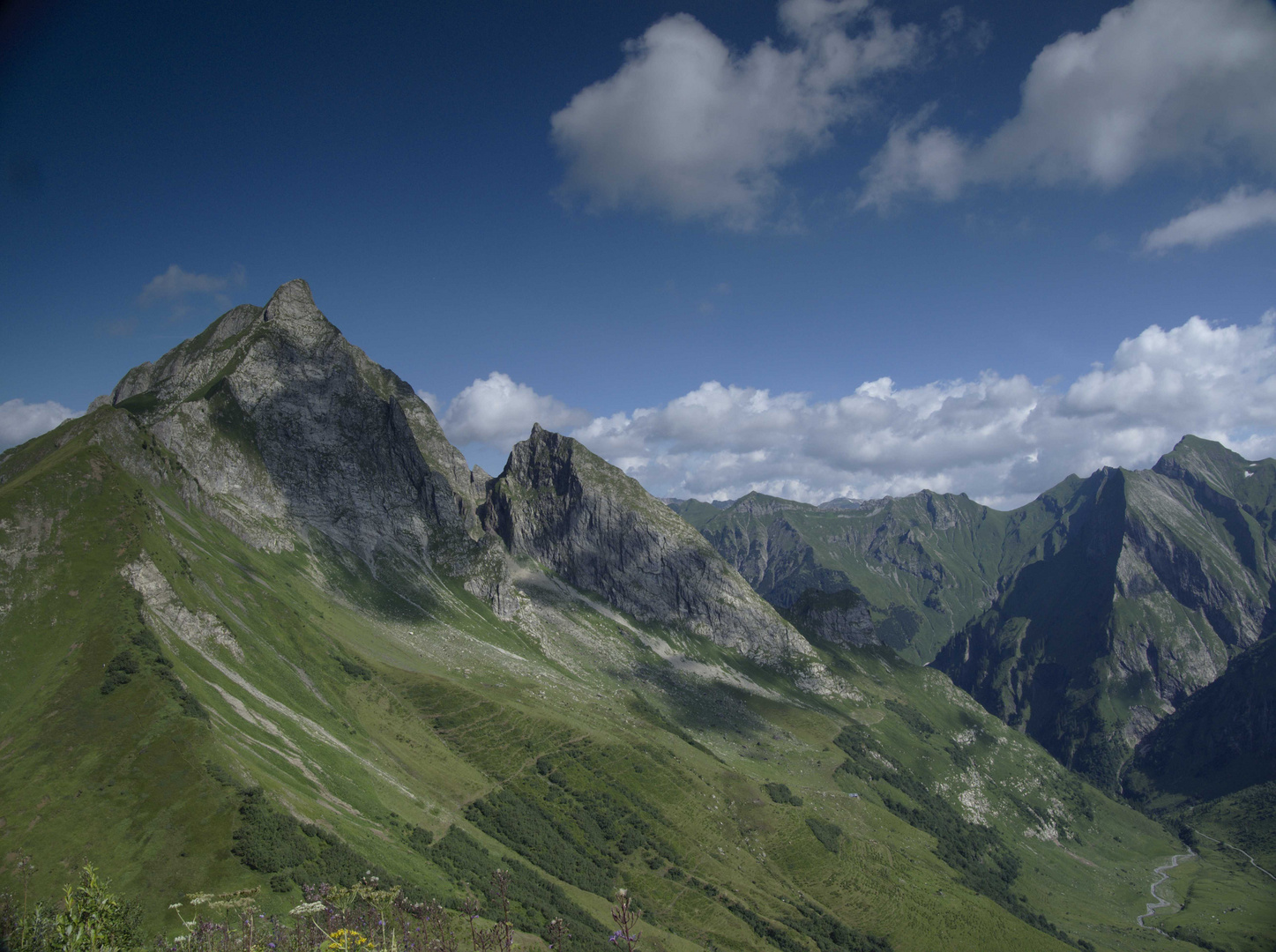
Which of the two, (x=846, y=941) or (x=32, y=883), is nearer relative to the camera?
(x=32, y=883)

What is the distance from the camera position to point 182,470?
165250mm

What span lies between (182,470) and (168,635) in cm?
9066

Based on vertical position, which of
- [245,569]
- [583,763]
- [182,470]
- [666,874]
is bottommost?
[666,874]

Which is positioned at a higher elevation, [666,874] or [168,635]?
[168,635]

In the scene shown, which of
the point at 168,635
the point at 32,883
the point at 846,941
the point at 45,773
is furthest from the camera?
the point at 846,941

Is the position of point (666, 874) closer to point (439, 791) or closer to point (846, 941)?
point (846, 941)

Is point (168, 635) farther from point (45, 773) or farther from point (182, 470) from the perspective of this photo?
point (182, 470)

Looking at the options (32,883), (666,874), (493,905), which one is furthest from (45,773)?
(666,874)

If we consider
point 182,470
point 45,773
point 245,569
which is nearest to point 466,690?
point 245,569

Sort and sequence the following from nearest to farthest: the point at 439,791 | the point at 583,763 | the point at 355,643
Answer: the point at 439,791 < the point at 583,763 < the point at 355,643

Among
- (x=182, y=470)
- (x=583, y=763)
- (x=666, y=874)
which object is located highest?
(x=182, y=470)

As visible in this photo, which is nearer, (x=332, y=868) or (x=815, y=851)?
(x=332, y=868)

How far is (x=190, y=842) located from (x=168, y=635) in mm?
45197

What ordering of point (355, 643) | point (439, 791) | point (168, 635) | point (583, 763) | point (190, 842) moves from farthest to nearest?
1. point (355, 643)
2. point (583, 763)
3. point (439, 791)
4. point (168, 635)
5. point (190, 842)
